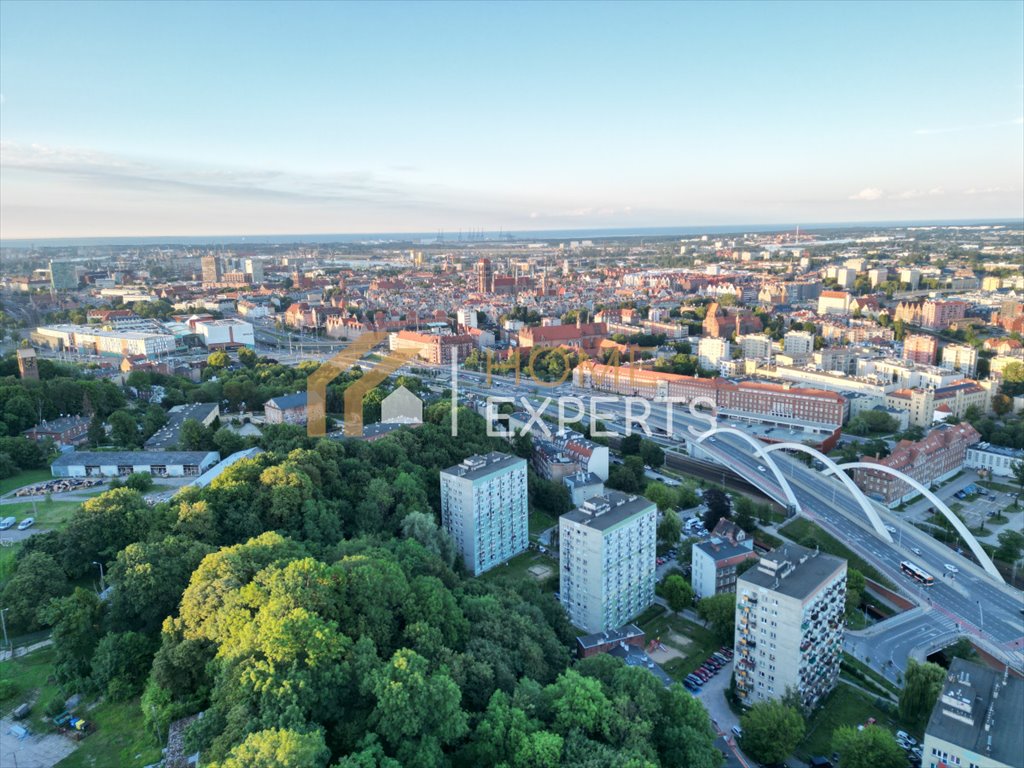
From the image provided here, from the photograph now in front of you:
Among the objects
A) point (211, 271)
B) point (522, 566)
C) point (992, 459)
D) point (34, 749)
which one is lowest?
point (522, 566)

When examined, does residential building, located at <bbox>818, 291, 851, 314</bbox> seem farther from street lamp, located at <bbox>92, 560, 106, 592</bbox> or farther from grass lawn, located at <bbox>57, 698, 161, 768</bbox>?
grass lawn, located at <bbox>57, 698, 161, 768</bbox>

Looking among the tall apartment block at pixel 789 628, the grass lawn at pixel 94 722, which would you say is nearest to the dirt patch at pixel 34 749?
the grass lawn at pixel 94 722

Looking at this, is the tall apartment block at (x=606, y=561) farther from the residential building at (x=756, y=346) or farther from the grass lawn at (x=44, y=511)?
the residential building at (x=756, y=346)

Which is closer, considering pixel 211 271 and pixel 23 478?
pixel 23 478

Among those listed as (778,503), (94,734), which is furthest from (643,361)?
(94,734)

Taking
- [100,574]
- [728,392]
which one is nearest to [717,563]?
[100,574]

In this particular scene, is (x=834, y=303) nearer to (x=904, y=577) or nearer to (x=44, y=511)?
(x=904, y=577)

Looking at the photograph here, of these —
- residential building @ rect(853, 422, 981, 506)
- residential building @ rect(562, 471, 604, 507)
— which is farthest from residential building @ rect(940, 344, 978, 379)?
residential building @ rect(562, 471, 604, 507)
